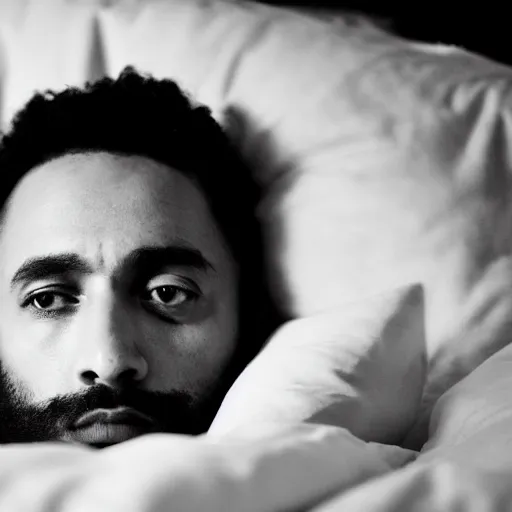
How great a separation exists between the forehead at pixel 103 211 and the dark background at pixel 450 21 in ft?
2.12

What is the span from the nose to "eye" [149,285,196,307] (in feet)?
0.18

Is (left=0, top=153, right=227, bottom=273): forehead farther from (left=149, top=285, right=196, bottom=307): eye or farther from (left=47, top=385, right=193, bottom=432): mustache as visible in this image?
(left=47, top=385, right=193, bottom=432): mustache

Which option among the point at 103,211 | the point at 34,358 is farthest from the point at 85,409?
the point at 103,211

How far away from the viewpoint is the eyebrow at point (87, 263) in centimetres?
93

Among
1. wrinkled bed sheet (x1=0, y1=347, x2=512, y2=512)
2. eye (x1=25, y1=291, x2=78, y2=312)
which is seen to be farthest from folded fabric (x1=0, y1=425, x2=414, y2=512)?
eye (x1=25, y1=291, x2=78, y2=312)

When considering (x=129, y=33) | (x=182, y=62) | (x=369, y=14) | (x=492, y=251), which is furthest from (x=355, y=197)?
(x=369, y=14)

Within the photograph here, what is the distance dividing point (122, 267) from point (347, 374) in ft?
1.06

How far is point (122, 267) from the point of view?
3.07 feet

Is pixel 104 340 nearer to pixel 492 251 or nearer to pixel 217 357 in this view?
pixel 217 357

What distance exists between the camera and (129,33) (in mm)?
1220

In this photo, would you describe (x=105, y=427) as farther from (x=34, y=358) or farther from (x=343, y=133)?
(x=343, y=133)

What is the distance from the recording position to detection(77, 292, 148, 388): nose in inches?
33.5

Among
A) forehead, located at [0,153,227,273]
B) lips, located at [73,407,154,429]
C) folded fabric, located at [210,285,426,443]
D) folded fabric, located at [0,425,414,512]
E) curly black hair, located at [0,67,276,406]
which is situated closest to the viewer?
folded fabric, located at [0,425,414,512]

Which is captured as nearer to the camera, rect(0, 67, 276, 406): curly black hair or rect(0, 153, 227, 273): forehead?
rect(0, 153, 227, 273): forehead
